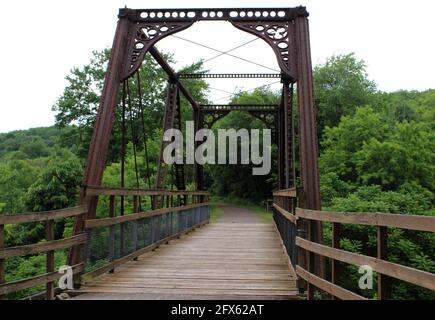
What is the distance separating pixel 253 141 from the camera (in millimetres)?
39375

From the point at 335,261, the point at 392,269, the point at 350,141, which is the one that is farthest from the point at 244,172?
the point at 392,269

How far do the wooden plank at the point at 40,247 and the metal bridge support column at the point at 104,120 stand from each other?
0.27 metres

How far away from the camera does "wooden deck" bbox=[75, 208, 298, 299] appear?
5.14m

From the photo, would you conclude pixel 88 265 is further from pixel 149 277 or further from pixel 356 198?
pixel 356 198

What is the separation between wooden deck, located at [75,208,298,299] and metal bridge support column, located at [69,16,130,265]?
909mm

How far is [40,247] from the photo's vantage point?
14.5 ft

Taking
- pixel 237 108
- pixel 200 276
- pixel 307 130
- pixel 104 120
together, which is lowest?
pixel 200 276

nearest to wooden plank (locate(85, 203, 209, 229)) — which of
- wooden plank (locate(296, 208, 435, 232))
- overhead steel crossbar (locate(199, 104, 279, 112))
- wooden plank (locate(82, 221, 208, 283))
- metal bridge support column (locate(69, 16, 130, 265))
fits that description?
metal bridge support column (locate(69, 16, 130, 265))

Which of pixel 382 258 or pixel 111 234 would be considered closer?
pixel 382 258

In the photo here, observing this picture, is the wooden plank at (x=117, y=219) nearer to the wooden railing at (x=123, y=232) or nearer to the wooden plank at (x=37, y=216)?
the wooden railing at (x=123, y=232)

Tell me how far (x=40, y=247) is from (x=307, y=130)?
405 centimetres

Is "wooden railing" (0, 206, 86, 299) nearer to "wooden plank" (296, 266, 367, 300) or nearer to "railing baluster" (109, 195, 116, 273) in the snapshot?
"railing baluster" (109, 195, 116, 273)

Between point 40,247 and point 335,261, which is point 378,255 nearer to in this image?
point 335,261

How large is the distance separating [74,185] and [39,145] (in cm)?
5671
